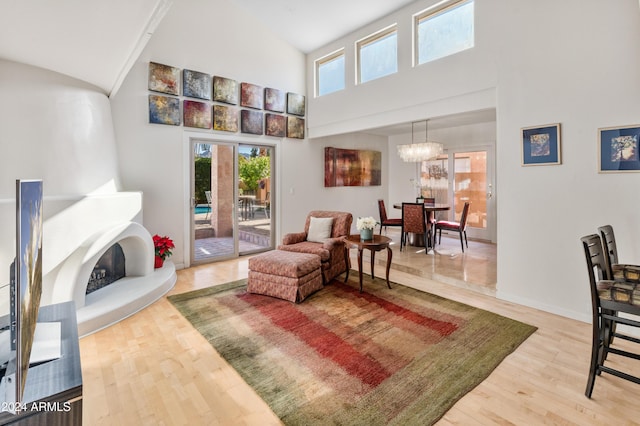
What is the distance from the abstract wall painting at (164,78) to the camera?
4.68m

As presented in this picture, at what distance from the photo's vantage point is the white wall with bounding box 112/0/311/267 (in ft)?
15.0

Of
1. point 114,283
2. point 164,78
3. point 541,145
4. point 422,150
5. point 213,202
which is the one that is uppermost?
point 164,78

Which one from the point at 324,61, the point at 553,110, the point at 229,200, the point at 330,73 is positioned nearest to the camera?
the point at 553,110

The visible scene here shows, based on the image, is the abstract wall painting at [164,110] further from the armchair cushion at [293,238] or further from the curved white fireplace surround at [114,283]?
the armchair cushion at [293,238]

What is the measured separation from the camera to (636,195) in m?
2.83

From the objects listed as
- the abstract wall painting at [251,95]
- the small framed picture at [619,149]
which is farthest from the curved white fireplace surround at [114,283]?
the small framed picture at [619,149]

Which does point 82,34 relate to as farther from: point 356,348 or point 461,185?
point 461,185

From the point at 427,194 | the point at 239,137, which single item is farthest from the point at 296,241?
the point at 427,194

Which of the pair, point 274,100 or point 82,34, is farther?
point 274,100

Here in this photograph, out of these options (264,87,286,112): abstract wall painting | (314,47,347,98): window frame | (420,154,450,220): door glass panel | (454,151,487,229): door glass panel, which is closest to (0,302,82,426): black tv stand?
(264,87,286,112): abstract wall painting

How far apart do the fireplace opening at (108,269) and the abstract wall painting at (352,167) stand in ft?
13.8

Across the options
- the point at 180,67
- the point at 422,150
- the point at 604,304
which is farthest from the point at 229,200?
the point at 604,304

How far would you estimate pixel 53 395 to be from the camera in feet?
3.26

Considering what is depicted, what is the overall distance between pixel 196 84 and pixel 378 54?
3.03 m
